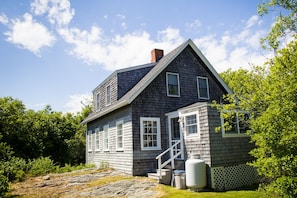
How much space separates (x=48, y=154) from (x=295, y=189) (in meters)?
22.0

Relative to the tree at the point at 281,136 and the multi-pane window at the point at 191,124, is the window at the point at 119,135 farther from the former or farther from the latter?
the tree at the point at 281,136

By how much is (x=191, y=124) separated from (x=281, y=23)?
5.39 meters

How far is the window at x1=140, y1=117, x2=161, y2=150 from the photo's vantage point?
1302 cm

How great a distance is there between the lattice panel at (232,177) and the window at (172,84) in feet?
18.8

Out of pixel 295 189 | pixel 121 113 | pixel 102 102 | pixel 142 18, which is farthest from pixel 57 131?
pixel 295 189

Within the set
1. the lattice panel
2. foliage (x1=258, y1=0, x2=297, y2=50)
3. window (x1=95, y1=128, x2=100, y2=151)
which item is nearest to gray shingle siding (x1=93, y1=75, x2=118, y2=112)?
window (x1=95, y1=128, x2=100, y2=151)

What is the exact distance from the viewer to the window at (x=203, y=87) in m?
15.9

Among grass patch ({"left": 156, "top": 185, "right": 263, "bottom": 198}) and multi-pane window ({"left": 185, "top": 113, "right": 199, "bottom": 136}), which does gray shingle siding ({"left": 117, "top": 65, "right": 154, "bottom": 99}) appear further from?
grass patch ({"left": 156, "top": 185, "right": 263, "bottom": 198})

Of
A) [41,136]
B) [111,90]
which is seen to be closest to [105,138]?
[111,90]

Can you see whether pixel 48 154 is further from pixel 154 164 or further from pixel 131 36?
pixel 131 36

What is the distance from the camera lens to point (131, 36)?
12.5 metres

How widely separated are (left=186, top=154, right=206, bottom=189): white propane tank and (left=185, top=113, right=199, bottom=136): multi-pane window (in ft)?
5.34

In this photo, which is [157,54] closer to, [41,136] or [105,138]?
[105,138]

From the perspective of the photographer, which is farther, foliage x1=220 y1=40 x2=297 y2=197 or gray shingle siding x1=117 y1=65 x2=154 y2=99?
gray shingle siding x1=117 y1=65 x2=154 y2=99
